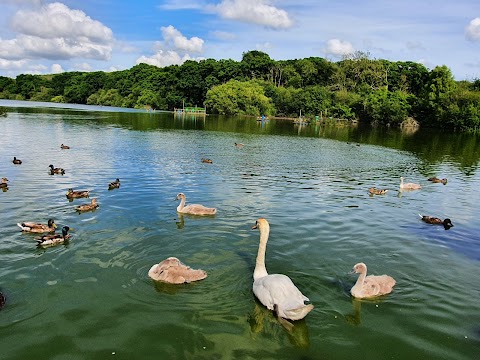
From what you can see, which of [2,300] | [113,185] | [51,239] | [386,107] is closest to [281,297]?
[2,300]

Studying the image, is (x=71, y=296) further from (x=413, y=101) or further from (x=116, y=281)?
(x=413, y=101)

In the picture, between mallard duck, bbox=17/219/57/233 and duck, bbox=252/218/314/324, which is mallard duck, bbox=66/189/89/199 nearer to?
mallard duck, bbox=17/219/57/233

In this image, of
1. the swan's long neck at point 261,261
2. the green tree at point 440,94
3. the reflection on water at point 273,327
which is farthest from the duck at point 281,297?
the green tree at point 440,94

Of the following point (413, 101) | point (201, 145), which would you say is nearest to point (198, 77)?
point (413, 101)

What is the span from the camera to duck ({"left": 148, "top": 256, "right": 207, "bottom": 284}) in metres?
9.99

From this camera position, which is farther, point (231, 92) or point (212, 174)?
point (231, 92)

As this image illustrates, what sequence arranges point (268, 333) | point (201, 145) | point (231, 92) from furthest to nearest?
point (231, 92) < point (201, 145) < point (268, 333)

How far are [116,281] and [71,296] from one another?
3.76 ft

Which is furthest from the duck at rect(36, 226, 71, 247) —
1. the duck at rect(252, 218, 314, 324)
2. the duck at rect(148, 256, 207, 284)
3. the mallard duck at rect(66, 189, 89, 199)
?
the duck at rect(252, 218, 314, 324)

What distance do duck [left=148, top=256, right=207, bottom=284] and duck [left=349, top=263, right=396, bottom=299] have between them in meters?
3.91

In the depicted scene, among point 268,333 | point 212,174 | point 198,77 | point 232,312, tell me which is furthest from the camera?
point 198,77

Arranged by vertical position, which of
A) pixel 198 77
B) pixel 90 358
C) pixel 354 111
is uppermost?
pixel 198 77

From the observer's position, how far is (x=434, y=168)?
3362 cm

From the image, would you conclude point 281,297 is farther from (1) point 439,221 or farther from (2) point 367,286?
(1) point 439,221
